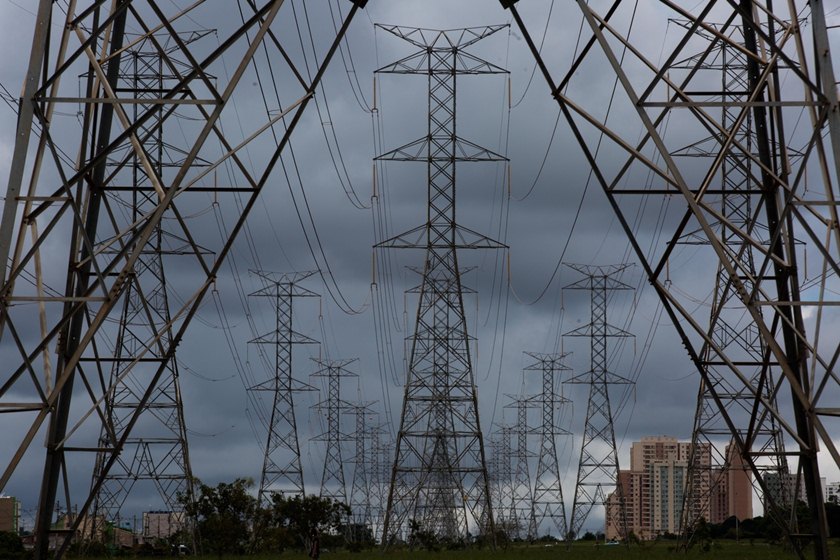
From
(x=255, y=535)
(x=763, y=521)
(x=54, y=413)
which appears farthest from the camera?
(x=763, y=521)

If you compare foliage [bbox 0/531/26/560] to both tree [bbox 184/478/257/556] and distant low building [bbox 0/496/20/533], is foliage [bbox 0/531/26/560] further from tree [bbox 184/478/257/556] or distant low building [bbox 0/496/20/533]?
distant low building [bbox 0/496/20/533]

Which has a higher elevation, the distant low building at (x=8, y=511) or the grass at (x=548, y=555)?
the distant low building at (x=8, y=511)

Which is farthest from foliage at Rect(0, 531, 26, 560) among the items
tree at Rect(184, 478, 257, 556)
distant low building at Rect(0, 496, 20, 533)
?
distant low building at Rect(0, 496, 20, 533)

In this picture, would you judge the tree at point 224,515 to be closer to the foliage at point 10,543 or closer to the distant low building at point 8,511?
the foliage at point 10,543

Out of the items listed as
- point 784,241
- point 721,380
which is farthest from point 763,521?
point 784,241

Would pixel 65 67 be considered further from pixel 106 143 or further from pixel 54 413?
pixel 54 413

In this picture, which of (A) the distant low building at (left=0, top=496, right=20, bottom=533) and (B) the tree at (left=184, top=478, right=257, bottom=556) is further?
(A) the distant low building at (left=0, top=496, right=20, bottom=533)

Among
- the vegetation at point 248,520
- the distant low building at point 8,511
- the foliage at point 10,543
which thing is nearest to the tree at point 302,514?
the vegetation at point 248,520

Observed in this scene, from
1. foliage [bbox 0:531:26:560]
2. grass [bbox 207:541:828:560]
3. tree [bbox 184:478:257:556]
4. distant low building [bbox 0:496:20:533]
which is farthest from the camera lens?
distant low building [bbox 0:496:20:533]
